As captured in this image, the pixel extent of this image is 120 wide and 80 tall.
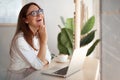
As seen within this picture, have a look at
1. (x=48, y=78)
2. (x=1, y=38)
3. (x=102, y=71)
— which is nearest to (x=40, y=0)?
(x=1, y=38)

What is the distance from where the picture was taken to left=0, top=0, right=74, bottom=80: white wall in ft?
4.76

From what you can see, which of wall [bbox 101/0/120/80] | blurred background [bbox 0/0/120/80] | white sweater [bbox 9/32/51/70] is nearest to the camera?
white sweater [bbox 9/32/51/70]

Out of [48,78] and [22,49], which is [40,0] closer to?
[22,49]

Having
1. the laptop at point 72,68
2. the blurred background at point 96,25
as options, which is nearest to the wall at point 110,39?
the blurred background at point 96,25

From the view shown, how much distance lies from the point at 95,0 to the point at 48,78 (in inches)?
58.5

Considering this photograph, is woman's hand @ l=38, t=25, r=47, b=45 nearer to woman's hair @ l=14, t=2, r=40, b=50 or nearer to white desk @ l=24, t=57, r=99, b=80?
woman's hair @ l=14, t=2, r=40, b=50

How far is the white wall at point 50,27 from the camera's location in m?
1.45

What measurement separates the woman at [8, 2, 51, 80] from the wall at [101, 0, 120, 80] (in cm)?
120

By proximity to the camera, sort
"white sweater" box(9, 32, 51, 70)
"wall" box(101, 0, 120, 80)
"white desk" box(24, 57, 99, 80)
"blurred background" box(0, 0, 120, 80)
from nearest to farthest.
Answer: "white desk" box(24, 57, 99, 80) < "white sweater" box(9, 32, 51, 70) < "blurred background" box(0, 0, 120, 80) < "wall" box(101, 0, 120, 80)

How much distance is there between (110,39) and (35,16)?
1.35 meters

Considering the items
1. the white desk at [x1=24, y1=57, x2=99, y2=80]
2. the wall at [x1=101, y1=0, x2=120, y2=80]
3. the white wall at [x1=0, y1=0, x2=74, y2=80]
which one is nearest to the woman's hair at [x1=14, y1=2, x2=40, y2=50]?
the white wall at [x1=0, y1=0, x2=74, y2=80]

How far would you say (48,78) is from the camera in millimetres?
1009

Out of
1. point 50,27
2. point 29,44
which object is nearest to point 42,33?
point 29,44

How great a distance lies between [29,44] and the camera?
130cm
